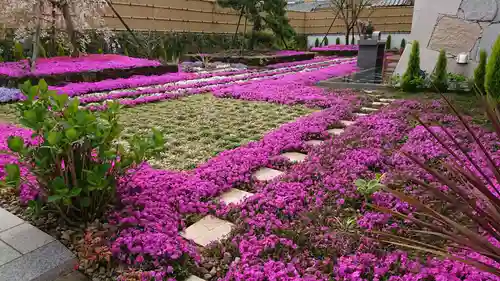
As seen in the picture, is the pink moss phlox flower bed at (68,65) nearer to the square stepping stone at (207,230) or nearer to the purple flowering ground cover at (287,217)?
the purple flowering ground cover at (287,217)

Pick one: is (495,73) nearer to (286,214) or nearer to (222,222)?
(286,214)

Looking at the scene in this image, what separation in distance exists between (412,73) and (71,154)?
762 cm

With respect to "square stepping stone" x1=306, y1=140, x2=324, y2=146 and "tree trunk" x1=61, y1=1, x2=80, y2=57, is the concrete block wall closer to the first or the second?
"square stepping stone" x1=306, y1=140, x2=324, y2=146

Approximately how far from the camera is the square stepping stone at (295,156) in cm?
394

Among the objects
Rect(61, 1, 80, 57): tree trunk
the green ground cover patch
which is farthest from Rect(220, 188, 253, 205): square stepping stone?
Rect(61, 1, 80, 57): tree trunk

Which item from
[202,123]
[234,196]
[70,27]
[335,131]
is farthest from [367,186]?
[70,27]

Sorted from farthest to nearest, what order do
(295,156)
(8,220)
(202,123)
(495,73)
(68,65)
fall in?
(68,65), (495,73), (202,123), (295,156), (8,220)

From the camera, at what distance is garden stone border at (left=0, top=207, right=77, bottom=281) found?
6.59 feet

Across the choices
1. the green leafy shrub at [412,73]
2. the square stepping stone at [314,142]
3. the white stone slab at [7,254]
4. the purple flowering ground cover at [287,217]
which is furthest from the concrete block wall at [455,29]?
the white stone slab at [7,254]

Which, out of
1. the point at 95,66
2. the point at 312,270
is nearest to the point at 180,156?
the point at 312,270

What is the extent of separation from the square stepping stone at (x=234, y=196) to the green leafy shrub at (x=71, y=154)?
831 mm

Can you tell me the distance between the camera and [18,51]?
10469mm

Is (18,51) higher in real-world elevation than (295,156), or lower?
higher

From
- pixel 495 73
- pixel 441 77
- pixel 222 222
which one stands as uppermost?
pixel 495 73
